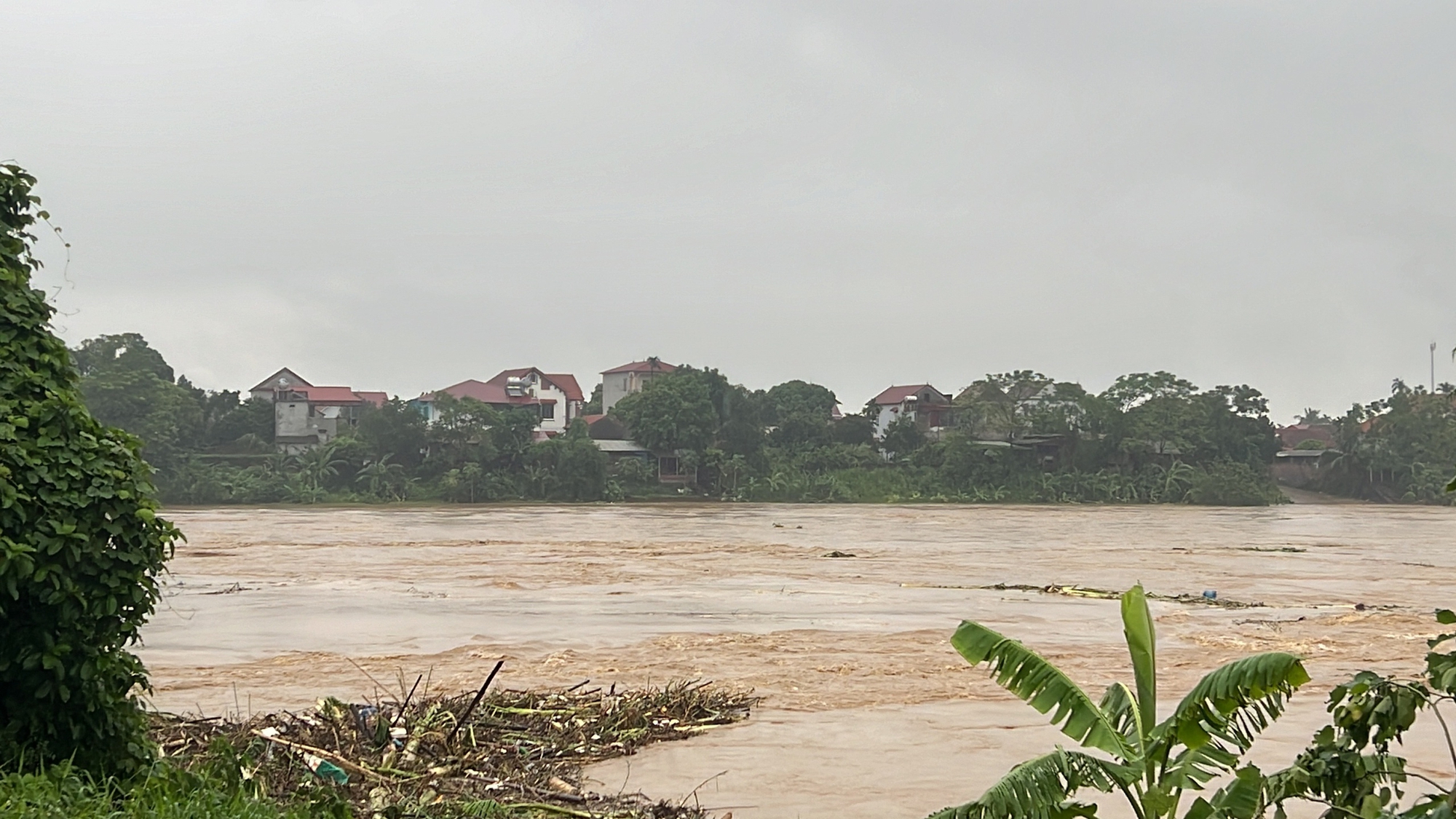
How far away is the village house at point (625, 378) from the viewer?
8975 centimetres

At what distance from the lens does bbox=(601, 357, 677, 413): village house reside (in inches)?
3533

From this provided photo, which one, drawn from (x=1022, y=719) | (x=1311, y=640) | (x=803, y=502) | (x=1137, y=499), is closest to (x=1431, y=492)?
(x=1137, y=499)

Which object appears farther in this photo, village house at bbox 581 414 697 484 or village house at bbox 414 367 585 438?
village house at bbox 414 367 585 438

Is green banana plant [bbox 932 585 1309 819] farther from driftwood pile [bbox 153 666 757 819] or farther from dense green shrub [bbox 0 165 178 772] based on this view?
dense green shrub [bbox 0 165 178 772]

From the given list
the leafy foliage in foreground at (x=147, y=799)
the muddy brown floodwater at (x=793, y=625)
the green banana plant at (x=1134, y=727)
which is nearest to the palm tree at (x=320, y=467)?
the muddy brown floodwater at (x=793, y=625)

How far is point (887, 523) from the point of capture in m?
49.5

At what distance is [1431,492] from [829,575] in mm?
51844

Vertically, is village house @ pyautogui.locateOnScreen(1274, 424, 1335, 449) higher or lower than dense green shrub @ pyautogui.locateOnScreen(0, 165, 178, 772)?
higher

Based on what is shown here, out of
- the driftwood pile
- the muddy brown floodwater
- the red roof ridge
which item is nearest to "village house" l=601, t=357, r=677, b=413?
the red roof ridge

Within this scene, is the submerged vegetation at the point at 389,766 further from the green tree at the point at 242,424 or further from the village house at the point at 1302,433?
the village house at the point at 1302,433

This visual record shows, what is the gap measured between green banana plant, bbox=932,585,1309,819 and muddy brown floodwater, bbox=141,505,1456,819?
Result: 3.45 m

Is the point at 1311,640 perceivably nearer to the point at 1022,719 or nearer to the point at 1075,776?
the point at 1022,719

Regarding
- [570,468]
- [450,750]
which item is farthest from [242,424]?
[450,750]

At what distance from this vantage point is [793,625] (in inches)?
719
